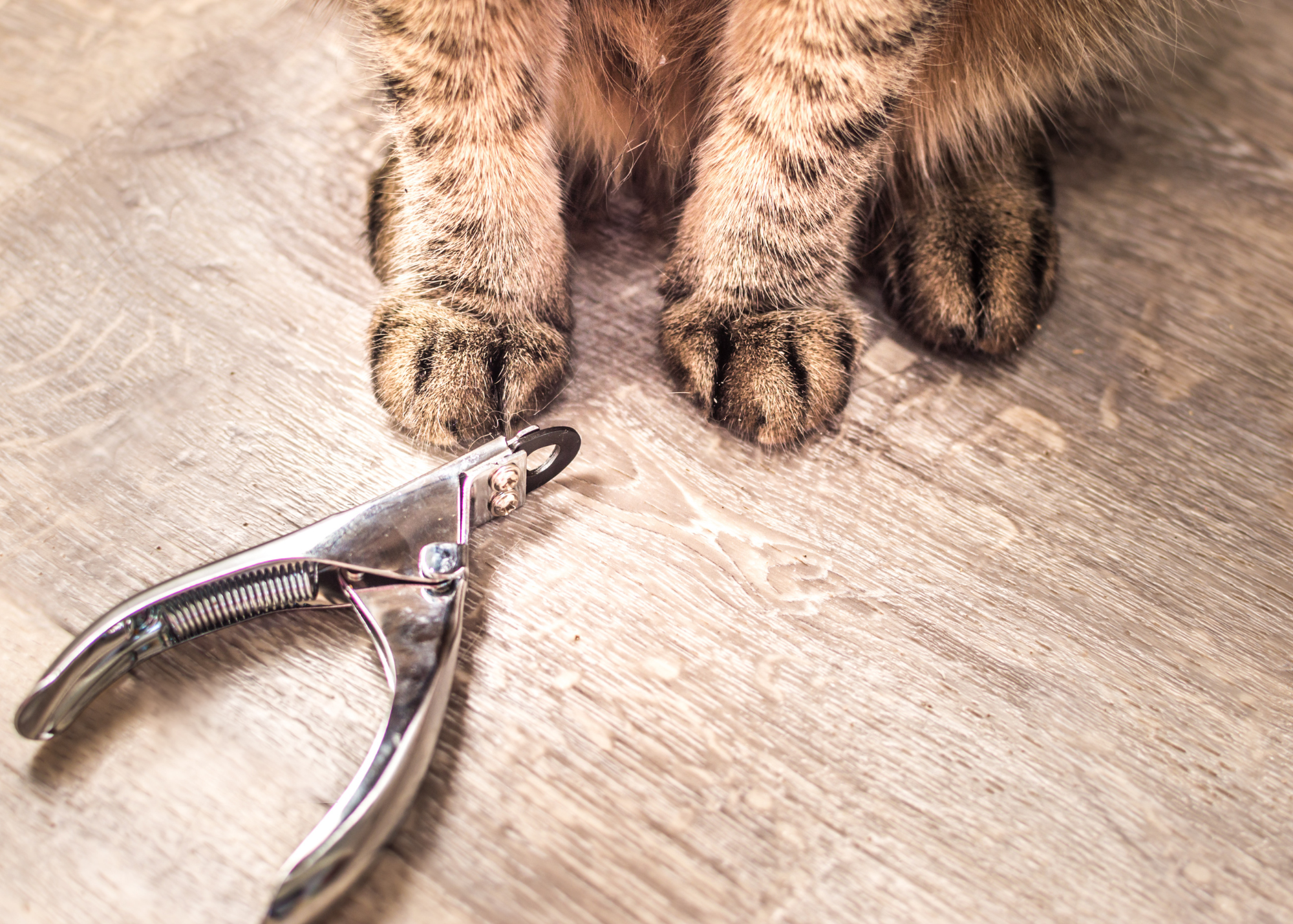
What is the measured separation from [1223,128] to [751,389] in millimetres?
762

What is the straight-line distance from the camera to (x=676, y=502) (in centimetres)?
80

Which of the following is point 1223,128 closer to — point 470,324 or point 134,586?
point 470,324

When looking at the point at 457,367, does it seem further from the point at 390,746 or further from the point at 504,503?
the point at 390,746

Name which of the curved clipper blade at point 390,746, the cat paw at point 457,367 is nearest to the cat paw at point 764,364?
the cat paw at point 457,367

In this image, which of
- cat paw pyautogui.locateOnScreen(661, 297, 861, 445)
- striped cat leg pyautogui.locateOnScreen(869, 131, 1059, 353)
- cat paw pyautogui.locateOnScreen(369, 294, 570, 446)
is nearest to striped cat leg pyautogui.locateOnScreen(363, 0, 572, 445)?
cat paw pyautogui.locateOnScreen(369, 294, 570, 446)

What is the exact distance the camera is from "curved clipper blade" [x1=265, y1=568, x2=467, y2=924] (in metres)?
0.52

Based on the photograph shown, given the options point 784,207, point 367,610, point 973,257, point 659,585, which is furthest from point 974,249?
point 367,610

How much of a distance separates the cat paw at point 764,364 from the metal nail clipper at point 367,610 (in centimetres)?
21

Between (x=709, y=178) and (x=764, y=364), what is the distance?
0.20 m

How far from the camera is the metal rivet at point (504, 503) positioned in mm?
732

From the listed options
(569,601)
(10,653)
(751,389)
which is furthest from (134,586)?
(751,389)

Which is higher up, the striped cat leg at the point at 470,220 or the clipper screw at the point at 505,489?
the striped cat leg at the point at 470,220

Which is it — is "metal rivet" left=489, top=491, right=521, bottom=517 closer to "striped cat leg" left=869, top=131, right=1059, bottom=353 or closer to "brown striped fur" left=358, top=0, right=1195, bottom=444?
"brown striped fur" left=358, top=0, right=1195, bottom=444

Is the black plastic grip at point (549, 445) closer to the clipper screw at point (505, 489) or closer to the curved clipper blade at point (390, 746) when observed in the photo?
the clipper screw at point (505, 489)
